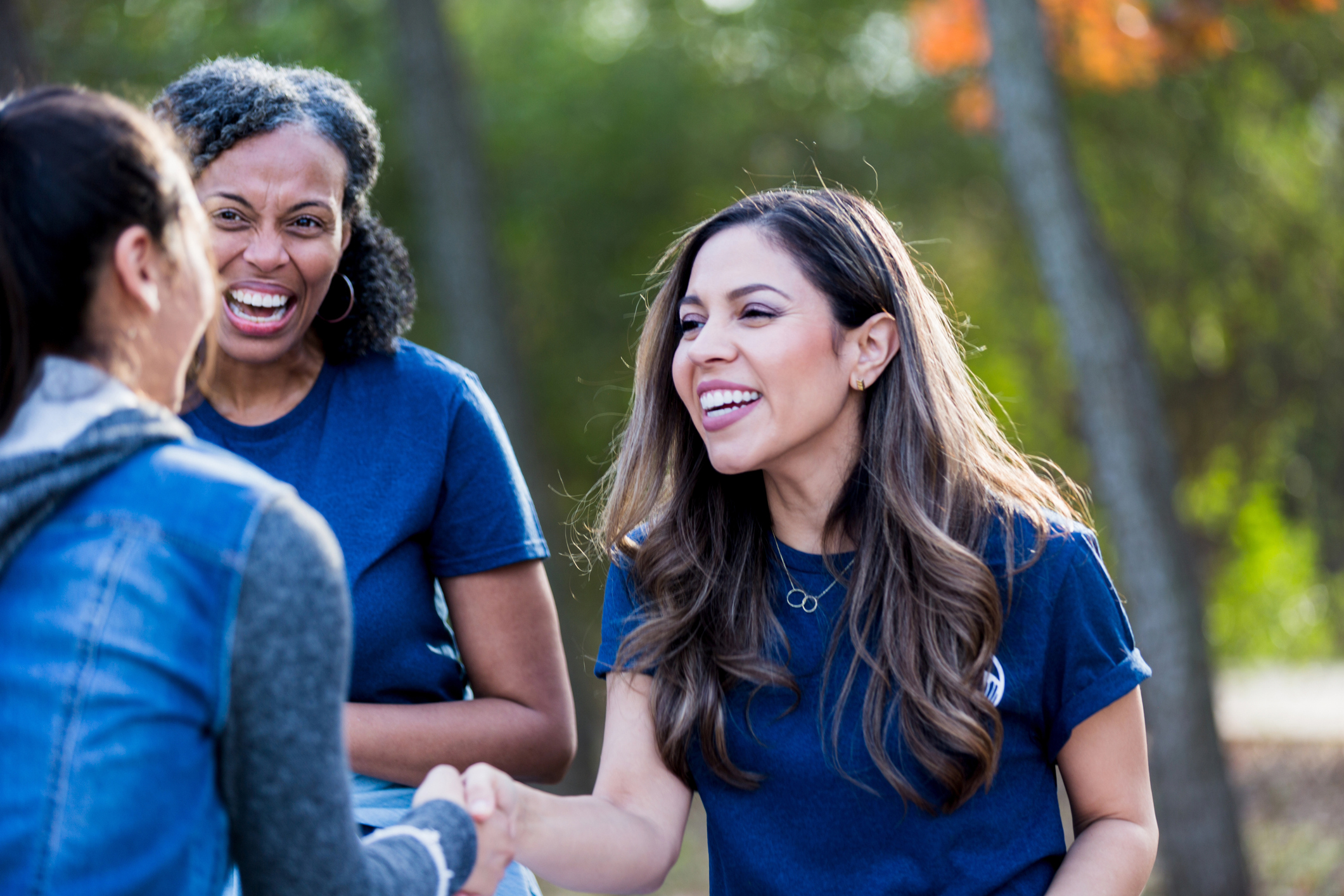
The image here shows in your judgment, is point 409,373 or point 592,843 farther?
point 409,373

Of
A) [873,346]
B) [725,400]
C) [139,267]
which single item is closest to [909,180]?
[873,346]

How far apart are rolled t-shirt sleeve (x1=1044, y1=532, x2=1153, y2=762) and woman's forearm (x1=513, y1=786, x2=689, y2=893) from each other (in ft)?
2.03

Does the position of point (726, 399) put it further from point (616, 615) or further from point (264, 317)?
point (264, 317)

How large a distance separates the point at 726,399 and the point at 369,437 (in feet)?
1.91

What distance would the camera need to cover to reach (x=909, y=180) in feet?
31.5

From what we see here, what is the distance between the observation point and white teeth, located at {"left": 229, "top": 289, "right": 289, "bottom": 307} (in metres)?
2.16

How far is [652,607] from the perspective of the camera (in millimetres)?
2275

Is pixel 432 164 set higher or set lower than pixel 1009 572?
higher

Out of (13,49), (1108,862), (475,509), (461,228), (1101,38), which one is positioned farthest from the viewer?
(1101,38)

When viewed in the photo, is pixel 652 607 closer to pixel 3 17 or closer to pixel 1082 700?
pixel 1082 700

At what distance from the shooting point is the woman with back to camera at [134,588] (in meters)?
1.20

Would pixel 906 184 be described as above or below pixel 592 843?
above

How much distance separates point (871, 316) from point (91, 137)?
1.30 meters

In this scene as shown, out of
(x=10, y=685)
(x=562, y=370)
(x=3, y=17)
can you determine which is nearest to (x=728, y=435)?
(x=10, y=685)
